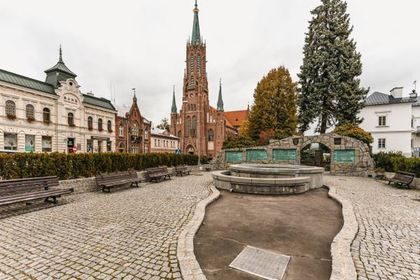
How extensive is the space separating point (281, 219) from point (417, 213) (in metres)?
4.86

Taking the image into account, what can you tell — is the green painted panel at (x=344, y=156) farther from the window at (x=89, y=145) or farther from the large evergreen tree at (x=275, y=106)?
the window at (x=89, y=145)

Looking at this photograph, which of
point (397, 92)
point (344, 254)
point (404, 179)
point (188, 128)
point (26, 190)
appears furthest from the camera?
point (188, 128)

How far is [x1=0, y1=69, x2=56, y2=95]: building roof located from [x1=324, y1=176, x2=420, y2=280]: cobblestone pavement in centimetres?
3205

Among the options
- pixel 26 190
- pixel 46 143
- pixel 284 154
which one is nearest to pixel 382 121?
pixel 284 154

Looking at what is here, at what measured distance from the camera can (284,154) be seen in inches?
809

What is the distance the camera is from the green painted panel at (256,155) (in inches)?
839

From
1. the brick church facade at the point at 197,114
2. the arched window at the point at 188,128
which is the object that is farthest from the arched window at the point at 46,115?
the arched window at the point at 188,128

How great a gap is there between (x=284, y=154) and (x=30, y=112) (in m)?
30.7

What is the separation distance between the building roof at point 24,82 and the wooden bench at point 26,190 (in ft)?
71.8

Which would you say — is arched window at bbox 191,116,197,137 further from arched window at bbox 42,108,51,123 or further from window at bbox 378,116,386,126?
window at bbox 378,116,386,126

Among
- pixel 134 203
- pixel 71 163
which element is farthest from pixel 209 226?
pixel 71 163

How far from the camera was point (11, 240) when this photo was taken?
4480mm

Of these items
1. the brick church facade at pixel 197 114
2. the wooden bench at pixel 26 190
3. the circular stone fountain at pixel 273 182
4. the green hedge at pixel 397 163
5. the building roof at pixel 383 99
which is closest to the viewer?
the wooden bench at pixel 26 190

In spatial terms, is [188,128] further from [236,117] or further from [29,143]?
[29,143]
